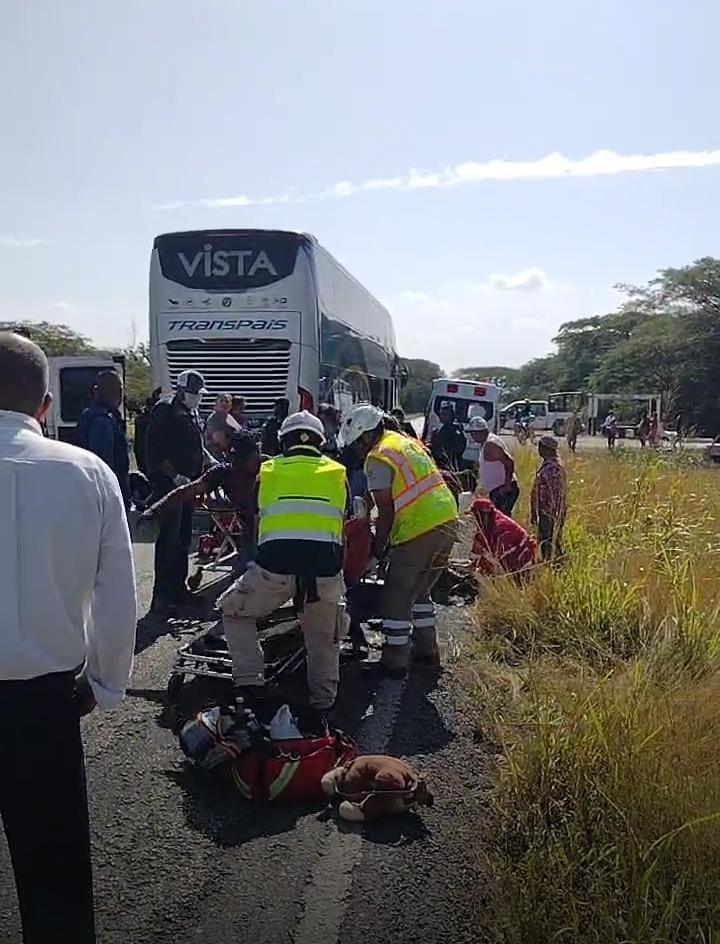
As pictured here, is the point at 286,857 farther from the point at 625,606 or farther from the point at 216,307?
the point at 216,307

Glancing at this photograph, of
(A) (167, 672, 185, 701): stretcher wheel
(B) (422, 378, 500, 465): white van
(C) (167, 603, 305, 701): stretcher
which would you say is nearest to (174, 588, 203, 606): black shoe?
(C) (167, 603, 305, 701): stretcher

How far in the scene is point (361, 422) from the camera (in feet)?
22.5

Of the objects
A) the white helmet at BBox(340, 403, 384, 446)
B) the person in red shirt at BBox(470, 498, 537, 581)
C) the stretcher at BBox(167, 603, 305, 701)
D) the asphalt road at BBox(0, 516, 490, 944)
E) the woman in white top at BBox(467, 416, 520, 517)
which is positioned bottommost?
the asphalt road at BBox(0, 516, 490, 944)

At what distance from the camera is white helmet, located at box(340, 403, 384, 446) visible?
6.83 meters

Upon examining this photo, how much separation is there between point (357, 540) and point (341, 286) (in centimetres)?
1259


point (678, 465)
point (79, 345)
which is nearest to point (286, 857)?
point (678, 465)

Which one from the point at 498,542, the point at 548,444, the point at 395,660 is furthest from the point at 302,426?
the point at 548,444

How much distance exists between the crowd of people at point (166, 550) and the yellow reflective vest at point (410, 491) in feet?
0.03

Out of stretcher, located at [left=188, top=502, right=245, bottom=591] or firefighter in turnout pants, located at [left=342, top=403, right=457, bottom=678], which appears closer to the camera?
firefighter in turnout pants, located at [left=342, top=403, right=457, bottom=678]

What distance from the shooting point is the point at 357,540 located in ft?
21.8

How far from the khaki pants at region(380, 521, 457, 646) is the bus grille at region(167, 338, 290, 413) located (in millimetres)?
9071

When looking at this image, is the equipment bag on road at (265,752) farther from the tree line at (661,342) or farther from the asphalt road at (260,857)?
the tree line at (661,342)

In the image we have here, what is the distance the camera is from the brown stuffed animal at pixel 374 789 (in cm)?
451

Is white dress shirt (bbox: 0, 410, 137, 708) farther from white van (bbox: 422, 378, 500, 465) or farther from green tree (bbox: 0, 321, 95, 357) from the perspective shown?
green tree (bbox: 0, 321, 95, 357)
